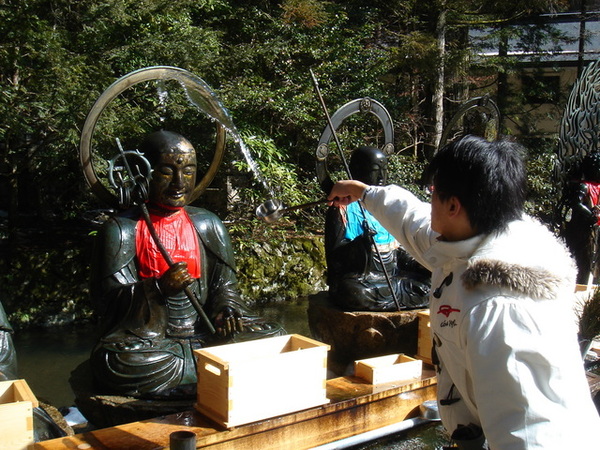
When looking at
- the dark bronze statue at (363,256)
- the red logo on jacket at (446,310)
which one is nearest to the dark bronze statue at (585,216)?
the dark bronze statue at (363,256)

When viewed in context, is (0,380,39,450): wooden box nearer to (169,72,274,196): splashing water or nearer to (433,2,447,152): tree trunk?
(169,72,274,196): splashing water

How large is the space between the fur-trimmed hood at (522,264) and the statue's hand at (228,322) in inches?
99.9

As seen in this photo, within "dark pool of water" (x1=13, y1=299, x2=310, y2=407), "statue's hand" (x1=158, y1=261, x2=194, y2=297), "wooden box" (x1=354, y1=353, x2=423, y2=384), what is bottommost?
"dark pool of water" (x1=13, y1=299, x2=310, y2=407)

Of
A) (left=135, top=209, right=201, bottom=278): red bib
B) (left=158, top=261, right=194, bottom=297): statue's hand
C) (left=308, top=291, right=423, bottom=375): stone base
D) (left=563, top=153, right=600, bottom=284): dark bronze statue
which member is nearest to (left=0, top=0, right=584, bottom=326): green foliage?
(left=135, top=209, right=201, bottom=278): red bib

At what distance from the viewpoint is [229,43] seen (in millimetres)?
11109

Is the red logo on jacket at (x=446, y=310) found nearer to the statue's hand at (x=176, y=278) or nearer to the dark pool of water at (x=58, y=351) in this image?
the statue's hand at (x=176, y=278)

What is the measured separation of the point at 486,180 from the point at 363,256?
12.5ft

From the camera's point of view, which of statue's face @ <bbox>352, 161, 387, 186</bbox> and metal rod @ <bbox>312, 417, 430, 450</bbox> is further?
statue's face @ <bbox>352, 161, 387, 186</bbox>

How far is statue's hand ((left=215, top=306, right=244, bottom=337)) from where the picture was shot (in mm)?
4000

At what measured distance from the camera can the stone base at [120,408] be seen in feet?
11.5

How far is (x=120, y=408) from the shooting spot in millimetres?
3512

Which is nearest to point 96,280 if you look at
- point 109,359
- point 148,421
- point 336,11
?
point 109,359

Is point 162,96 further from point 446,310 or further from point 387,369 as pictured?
point 446,310

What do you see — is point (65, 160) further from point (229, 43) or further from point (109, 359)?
point (109, 359)
